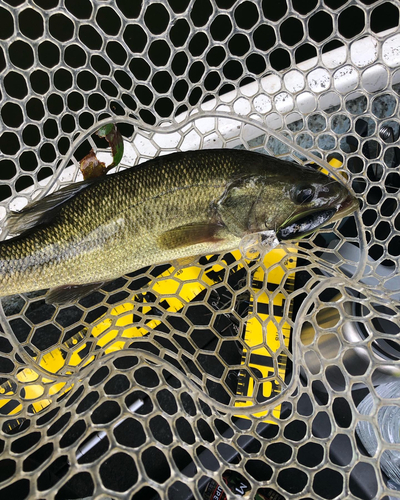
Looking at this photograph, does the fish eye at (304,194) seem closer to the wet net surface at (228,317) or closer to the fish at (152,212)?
the fish at (152,212)

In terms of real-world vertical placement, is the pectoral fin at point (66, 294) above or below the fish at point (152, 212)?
below

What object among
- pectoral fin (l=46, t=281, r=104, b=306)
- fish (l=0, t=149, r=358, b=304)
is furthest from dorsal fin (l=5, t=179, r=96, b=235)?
pectoral fin (l=46, t=281, r=104, b=306)

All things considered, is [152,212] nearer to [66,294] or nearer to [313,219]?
[66,294]

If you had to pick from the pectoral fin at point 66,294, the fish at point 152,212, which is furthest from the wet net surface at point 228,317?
the fish at point 152,212

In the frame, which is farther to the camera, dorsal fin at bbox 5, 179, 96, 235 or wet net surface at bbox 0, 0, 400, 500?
wet net surface at bbox 0, 0, 400, 500

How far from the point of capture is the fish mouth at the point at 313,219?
1809 mm

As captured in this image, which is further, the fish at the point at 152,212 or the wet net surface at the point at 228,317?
the wet net surface at the point at 228,317

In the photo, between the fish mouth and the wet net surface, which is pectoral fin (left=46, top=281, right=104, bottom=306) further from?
the fish mouth

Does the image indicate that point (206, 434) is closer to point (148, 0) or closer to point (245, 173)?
point (245, 173)

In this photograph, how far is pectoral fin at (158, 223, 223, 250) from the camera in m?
1.87

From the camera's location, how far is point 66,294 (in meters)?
1.90

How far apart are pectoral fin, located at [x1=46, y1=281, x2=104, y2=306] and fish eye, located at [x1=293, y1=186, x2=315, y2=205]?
1105mm

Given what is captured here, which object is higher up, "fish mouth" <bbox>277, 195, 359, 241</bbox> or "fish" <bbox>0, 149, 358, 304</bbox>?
"fish" <bbox>0, 149, 358, 304</bbox>

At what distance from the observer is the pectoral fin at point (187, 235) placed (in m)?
1.87
